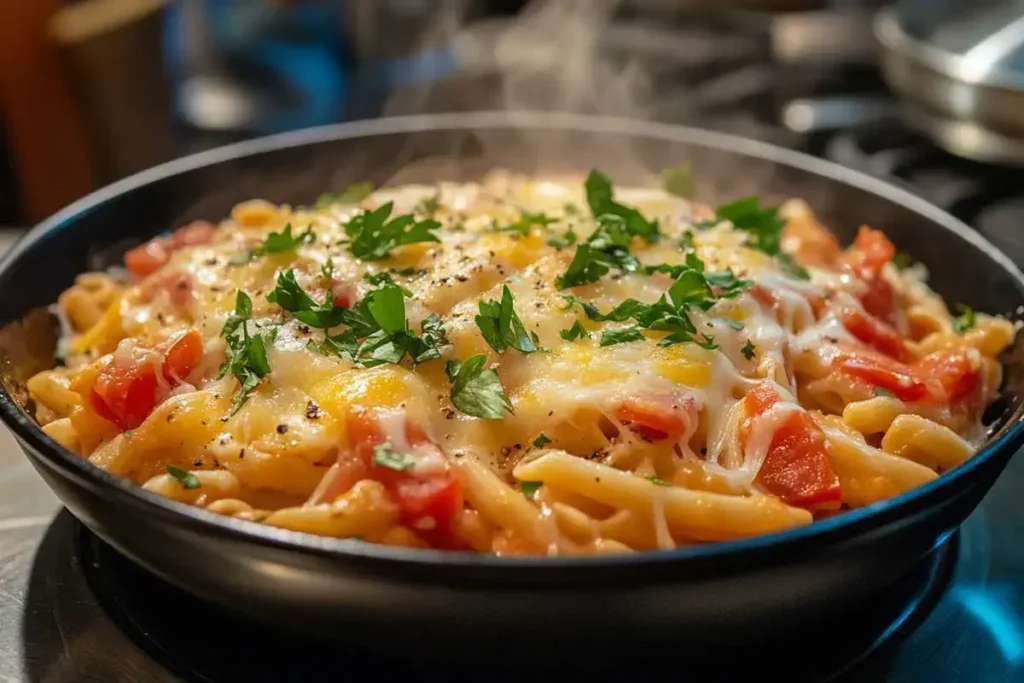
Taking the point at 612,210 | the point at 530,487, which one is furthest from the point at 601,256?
the point at 530,487

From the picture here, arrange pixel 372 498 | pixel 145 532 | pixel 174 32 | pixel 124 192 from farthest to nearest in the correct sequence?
pixel 174 32
pixel 124 192
pixel 372 498
pixel 145 532

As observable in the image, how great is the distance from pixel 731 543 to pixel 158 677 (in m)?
0.85

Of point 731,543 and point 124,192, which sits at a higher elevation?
point 124,192

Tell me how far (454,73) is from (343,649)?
3361 millimetres

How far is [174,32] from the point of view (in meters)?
5.61

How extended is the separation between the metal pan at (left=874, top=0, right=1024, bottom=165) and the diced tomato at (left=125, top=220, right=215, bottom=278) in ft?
6.57

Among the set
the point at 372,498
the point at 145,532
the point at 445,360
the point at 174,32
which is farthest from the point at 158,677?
the point at 174,32

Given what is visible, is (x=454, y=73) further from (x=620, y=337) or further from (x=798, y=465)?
(x=798, y=465)

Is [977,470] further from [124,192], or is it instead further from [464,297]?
[124,192]

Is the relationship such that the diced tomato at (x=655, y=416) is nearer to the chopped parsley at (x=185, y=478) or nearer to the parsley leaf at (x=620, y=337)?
the parsley leaf at (x=620, y=337)

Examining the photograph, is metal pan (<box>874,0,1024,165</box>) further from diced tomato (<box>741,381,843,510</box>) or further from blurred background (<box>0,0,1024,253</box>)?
diced tomato (<box>741,381,843,510</box>)

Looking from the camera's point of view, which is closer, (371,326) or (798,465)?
(798,465)

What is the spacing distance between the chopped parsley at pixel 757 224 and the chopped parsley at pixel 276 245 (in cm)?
91

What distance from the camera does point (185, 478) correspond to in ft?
5.05
